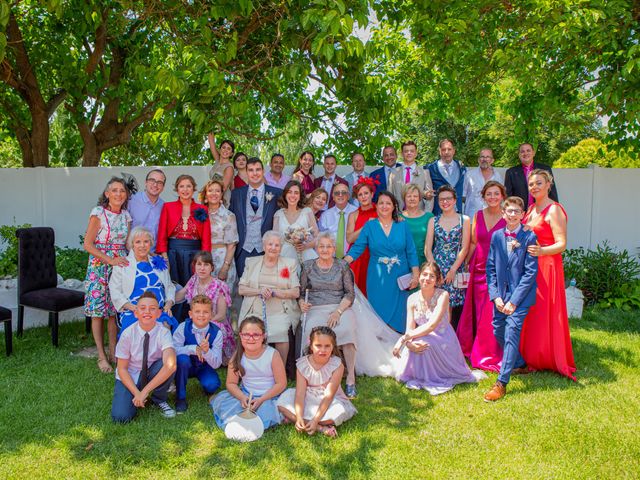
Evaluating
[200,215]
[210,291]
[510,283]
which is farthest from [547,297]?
[200,215]

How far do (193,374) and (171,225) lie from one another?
5.09ft

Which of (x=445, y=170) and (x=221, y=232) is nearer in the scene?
(x=221, y=232)

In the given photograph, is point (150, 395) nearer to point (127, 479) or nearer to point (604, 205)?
point (127, 479)

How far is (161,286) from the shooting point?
4988mm

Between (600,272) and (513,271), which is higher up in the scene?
(513,271)

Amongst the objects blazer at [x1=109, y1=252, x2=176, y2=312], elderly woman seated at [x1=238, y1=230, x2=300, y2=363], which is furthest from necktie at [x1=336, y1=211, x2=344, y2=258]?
blazer at [x1=109, y1=252, x2=176, y2=312]

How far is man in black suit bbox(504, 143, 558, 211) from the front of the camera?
7109 millimetres

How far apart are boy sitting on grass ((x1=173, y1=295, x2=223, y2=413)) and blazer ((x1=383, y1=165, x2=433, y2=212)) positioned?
3.11 metres

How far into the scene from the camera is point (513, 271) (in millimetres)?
4672

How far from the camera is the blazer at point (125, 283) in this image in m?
4.93

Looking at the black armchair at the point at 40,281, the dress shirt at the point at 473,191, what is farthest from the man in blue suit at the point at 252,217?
the dress shirt at the point at 473,191

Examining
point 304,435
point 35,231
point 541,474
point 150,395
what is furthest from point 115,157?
point 541,474

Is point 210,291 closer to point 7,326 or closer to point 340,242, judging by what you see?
point 340,242

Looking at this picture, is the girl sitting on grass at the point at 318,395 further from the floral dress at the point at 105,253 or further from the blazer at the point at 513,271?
the floral dress at the point at 105,253
